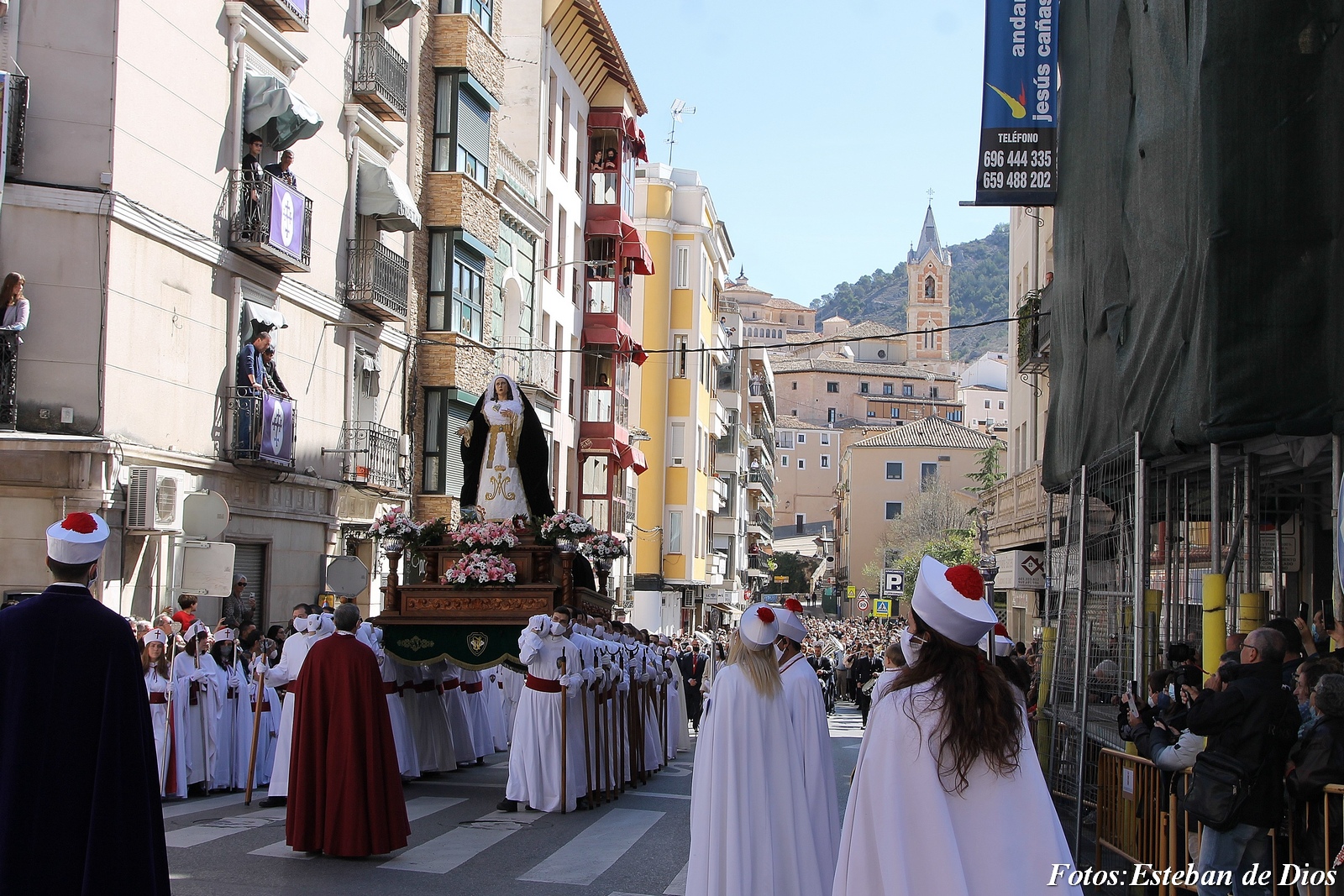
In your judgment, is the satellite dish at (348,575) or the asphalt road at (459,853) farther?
the satellite dish at (348,575)

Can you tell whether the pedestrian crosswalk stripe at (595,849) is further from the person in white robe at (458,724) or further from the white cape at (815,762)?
the person in white robe at (458,724)

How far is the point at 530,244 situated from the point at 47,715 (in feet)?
99.5

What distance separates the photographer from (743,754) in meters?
8.94

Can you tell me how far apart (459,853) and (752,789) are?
3699 mm

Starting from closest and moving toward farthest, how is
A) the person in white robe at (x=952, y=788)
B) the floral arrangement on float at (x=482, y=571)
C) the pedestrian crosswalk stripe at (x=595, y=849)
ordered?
the person in white robe at (x=952, y=788)
the pedestrian crosswalk stripe at (x=595, y=849)
the floral arrangement on float at (x=482, y=571)

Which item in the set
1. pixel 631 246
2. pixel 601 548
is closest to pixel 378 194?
pixel 601 548

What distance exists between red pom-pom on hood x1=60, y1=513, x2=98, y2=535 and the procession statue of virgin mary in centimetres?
888

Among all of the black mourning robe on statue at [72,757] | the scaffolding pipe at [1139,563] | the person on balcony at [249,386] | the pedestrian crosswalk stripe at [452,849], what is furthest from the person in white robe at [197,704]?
the scaffolding pipe at [1139,563]

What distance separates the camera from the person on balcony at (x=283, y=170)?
2277 centimetres

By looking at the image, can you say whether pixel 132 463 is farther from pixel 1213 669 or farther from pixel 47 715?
pixel 1213 669

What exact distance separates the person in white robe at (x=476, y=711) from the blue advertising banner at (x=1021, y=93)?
8.77m

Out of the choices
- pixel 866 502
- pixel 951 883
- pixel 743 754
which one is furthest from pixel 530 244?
pixel 866 502

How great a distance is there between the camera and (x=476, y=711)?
778 inches

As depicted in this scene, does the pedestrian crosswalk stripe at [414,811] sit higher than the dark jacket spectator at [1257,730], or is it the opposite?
the dark jacket spectator at [1257,730]
